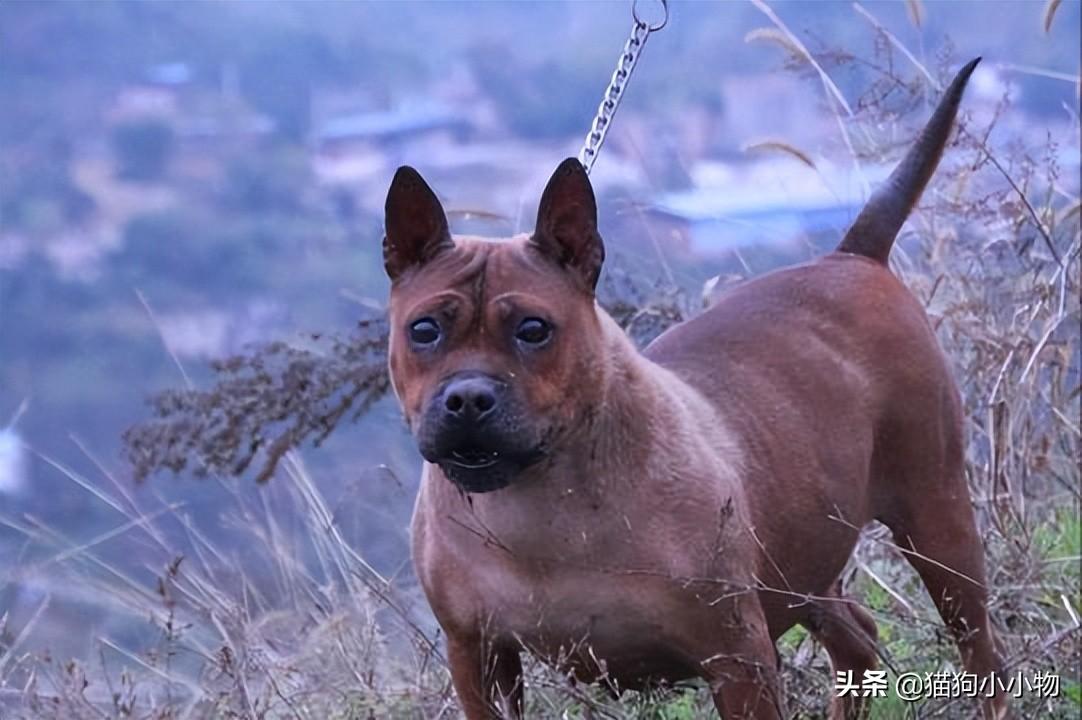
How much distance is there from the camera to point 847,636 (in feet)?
14.4

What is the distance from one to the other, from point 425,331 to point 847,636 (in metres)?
1.69

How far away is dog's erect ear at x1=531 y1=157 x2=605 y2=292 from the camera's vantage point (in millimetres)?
3289

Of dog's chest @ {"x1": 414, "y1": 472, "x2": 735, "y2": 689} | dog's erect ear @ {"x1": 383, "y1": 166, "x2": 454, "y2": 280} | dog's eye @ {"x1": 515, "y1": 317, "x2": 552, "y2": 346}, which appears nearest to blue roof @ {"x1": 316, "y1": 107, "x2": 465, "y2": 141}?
dog's erect ear @ {"x1": 383, "y1": 166, "x2": 454, "y2": 280}

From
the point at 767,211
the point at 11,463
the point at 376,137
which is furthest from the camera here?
the point at 376,137

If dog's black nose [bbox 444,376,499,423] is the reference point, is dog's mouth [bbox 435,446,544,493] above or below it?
below

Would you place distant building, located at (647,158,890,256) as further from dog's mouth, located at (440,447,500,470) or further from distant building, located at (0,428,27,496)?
dog's mouth, located at (440,447,500,470)

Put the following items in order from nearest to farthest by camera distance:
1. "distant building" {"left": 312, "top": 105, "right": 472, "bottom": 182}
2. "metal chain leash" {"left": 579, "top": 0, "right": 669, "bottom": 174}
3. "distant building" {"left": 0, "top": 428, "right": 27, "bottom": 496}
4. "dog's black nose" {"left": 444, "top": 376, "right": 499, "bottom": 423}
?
"dog's black nose" {"left": 444, "top": 376, "right": 499, "bottom": 423}
"metal chain leash" {"left": 579, "top": 0, "right": 669, "bottom": 174}
"distant building" {"left": 0, "top": 428, "right": 27, "bottom": 496}
"distant building" {"left": 312, "top": 105, "right": 472, "bottom": 182}

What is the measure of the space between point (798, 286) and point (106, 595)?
2.19 metres

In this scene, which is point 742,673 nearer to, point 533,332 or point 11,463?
point 533,332

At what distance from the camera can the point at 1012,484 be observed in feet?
17.0

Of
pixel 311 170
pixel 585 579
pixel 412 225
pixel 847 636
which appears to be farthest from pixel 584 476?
pixel 311 170

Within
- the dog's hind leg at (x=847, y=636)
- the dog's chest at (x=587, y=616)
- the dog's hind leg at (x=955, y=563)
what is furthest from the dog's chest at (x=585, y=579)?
the dog's hind leg at (x=847, y=636)

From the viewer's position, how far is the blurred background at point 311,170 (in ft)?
18.4

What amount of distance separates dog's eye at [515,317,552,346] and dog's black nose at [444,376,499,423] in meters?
0.16
